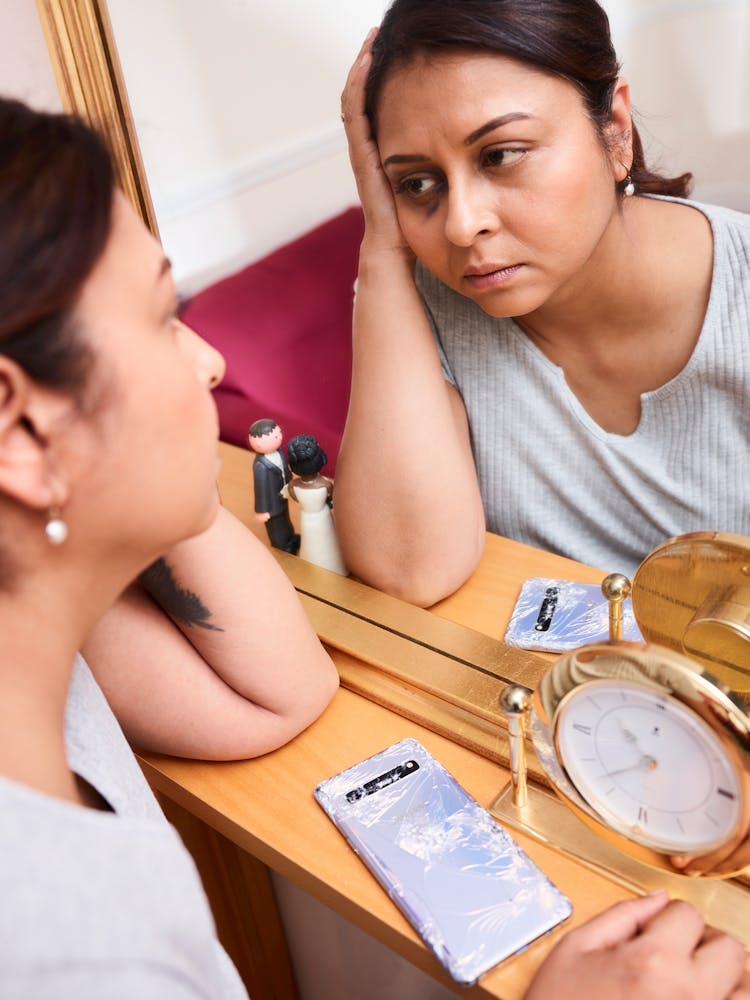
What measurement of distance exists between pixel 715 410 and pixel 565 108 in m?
0.24

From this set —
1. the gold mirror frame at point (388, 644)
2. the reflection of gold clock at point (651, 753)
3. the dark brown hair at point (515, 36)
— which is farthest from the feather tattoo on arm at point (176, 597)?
the dark brown hair at point (515, 36)

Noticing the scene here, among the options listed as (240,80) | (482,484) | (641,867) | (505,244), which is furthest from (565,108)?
(641,867)

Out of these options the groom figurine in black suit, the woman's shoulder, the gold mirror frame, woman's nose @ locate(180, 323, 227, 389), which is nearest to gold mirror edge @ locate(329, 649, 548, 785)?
the gold mirror frame

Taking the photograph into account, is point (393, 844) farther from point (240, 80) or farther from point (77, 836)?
point (240, 80)

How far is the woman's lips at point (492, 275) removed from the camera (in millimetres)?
610

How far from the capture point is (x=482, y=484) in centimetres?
76

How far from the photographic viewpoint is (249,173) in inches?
23.6

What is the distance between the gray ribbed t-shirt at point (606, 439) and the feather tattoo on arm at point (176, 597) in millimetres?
280

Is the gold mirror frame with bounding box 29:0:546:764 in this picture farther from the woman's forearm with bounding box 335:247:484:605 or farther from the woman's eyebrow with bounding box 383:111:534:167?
the woman's eyebrow with bounding box 383:111:534:167

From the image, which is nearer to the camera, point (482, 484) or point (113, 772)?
point (113, 772)

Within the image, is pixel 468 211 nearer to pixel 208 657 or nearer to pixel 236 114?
pixel 236 114

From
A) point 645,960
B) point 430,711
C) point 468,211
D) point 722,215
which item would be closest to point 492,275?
point 468,211

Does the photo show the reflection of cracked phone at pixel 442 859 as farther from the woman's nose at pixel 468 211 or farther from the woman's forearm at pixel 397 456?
the woman's nose at pixel 468 211

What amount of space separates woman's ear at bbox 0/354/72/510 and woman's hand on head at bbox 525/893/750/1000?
29 cm
